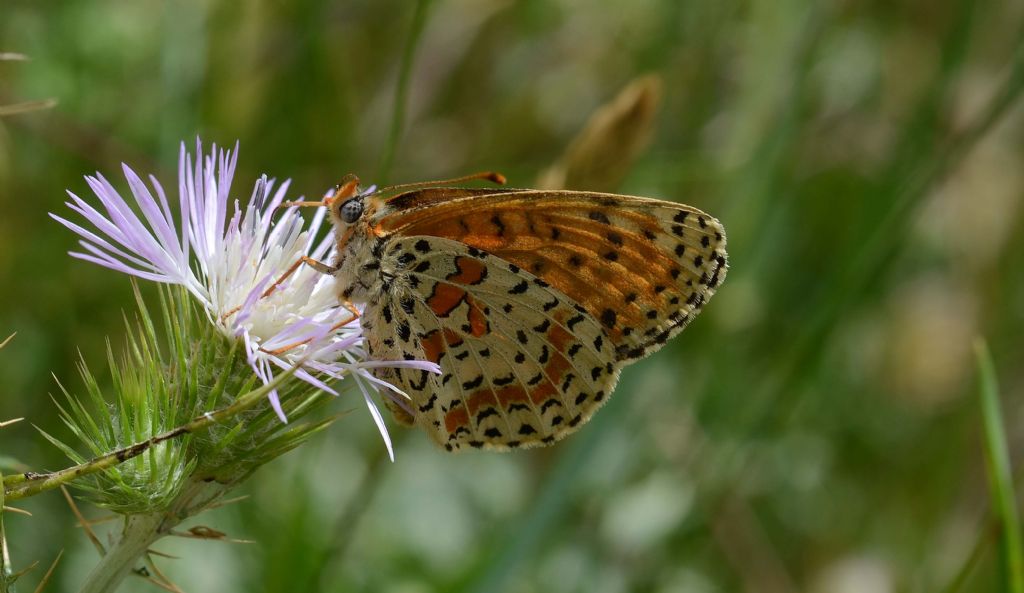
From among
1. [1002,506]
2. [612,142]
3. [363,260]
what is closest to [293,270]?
[363,260]

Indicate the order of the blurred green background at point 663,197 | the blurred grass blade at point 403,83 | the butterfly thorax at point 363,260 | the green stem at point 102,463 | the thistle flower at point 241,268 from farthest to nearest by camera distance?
the blurred green background at point 663,197 → the blurred grass blade at point 403,83 → the butterfly thorax at point 363,260 → the thistle flower at point 241,268 → the green stem at point 102,463

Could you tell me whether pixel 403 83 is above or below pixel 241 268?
above

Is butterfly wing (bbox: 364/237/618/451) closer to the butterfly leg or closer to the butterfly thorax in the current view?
the butterfly thorax

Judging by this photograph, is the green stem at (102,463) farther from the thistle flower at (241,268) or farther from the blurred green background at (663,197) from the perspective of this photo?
the blurred green background at (663,197)

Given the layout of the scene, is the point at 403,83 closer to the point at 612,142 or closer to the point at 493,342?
the point at 612,142

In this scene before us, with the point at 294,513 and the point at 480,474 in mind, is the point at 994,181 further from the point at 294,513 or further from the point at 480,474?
the point at 294,513

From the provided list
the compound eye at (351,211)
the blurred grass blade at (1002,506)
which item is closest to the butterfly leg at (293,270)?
the compound eye at (351,211)

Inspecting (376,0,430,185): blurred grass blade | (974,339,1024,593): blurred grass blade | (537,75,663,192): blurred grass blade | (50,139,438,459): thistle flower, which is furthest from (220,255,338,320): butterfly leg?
(974,339,1024,593): blurred grass blade
